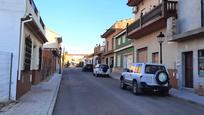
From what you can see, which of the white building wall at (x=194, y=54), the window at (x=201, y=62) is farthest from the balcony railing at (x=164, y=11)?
the window at (x=201, y=62)

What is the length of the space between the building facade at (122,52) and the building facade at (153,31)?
4.01m

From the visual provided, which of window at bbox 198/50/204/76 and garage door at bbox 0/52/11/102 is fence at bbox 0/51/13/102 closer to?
garage door at bbox 0/52/11/102

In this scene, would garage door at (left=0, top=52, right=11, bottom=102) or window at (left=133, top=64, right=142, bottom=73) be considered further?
window at (left=133, top=64, right=142, bottom=73)

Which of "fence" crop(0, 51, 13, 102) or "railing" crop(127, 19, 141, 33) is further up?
"railing" crop(127, 19, 141, 33)

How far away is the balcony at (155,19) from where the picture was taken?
21.2 meters

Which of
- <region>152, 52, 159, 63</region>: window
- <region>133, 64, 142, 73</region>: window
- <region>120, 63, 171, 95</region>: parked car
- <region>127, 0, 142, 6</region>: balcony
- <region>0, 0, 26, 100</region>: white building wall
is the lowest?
<region>120, 63, 171, 95</region>: parked car

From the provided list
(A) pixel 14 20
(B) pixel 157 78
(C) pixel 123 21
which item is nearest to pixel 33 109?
(A) pixel 14 20

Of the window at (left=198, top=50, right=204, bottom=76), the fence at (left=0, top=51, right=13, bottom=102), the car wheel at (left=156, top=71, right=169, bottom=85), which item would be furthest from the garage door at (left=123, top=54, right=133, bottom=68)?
the fence at (left=0, top=51, right=13, bottom=102)

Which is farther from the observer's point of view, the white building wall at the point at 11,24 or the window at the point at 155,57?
the window at the point at 155,57

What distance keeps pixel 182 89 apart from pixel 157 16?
563 centimetres

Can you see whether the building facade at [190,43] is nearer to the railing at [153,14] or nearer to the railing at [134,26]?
the railing at [153,14]

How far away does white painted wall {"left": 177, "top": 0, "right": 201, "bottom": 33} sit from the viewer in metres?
19.0

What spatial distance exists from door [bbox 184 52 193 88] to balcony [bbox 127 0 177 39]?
304 cm

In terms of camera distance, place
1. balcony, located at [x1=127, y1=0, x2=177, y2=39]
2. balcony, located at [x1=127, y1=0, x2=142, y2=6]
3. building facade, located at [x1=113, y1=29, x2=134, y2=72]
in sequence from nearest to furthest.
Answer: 1. balcony, located at [x1=127, y1=0, x2=177, y2=39]
2. balcony, located at [x1=127, y1=0, x2=142, y2=6]
3. building facade, located at [x1=113, y1=29, x2=134, y2=72]
